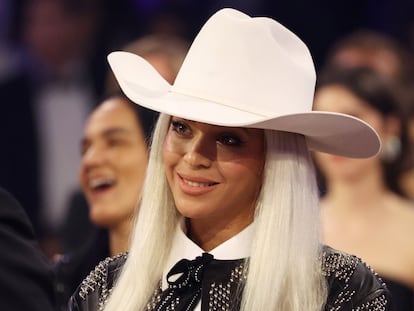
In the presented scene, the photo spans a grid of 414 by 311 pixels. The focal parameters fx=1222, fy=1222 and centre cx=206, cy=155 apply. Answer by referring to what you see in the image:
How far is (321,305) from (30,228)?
74cm

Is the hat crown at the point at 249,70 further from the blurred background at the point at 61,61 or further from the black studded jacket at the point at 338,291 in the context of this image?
the blurred background at the point at 61,61

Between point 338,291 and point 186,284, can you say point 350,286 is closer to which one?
point 338,291

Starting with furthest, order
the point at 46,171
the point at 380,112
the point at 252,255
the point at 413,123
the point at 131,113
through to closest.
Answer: the point at 46,171 < the point at 413,123 < the point at 380,112 < the point at 131,113 < the point at 252,255

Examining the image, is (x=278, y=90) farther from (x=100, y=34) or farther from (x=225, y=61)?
(x=100, y=34)

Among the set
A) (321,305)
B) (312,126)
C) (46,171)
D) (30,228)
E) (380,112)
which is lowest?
(46,171)

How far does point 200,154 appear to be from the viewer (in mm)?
3041

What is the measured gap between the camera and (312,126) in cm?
302

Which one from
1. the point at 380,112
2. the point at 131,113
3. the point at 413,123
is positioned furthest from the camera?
the point at 413,123

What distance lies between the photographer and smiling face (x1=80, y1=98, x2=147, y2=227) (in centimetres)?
438

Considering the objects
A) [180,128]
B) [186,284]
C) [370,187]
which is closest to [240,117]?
[180,128]

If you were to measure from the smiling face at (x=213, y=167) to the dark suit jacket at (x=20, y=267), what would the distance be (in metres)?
0.43

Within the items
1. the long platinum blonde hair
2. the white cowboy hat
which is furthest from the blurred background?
the white cowboy hat

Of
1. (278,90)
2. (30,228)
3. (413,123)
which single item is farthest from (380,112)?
(30,228)

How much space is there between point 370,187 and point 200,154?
2486mm
